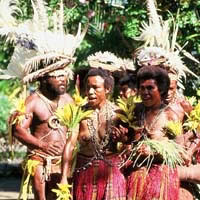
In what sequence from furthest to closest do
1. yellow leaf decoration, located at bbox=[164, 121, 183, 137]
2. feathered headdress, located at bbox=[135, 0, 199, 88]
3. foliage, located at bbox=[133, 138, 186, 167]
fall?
feathered headdress, located at bbox=[135, 0, 199, 88] < yellow leaf decoration, located at bbox=[164, 121, 183, 137] < foliage, located at bbox=[133, 138, 186, 167]

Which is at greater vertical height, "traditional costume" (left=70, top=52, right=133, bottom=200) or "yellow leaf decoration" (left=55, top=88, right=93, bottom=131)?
"yellow leaf decoration" (left=55, top=88, right=93, bottom=131)

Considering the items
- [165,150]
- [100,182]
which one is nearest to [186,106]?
[165,150]

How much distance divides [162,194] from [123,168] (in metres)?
0.37

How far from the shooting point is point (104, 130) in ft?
19.0

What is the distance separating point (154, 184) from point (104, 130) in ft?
1.95

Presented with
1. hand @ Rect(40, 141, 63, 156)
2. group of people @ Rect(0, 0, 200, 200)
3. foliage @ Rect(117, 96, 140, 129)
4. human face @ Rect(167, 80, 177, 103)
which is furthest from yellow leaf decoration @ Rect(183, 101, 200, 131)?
hand @ Rect(40, 141, 63, 156)

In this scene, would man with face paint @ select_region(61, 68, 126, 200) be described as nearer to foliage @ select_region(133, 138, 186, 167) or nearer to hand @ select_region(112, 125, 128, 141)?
hand @ select_region(112, 125, 128, 141)

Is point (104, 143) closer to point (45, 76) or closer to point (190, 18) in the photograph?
point (45, 76)

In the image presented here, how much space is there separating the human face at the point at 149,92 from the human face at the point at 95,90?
0.43 m

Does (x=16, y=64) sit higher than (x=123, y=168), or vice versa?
(x=16, y=64)

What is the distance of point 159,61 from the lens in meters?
6.11

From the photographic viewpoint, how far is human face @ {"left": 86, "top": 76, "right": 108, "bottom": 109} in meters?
5.76

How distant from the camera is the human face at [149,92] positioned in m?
5.39

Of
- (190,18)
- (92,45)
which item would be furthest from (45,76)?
(92,45)
